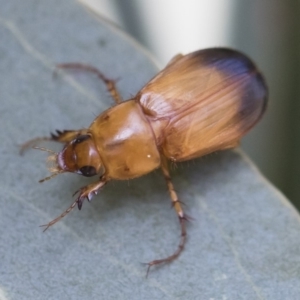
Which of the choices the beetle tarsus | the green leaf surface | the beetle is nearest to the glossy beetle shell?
the beetle

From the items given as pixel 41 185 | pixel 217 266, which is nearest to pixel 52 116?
pixel 41 185

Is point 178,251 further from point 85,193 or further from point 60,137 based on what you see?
point 60,137

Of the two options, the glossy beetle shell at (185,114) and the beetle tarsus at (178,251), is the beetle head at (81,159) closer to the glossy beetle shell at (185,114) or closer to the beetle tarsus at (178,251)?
the glossy beetle shell at (185,114)

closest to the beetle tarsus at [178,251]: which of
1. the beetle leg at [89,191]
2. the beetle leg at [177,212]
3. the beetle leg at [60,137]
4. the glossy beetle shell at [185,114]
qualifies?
the beetle leg at [177,212]

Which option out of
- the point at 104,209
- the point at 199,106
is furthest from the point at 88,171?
the point at 199,106

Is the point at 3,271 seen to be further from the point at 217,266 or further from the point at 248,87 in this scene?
the point at 248,87

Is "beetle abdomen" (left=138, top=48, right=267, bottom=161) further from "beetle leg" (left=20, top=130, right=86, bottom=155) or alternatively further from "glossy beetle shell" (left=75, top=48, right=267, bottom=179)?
"beetle leg" (left=20, top=130, right=86, bottom=155)
